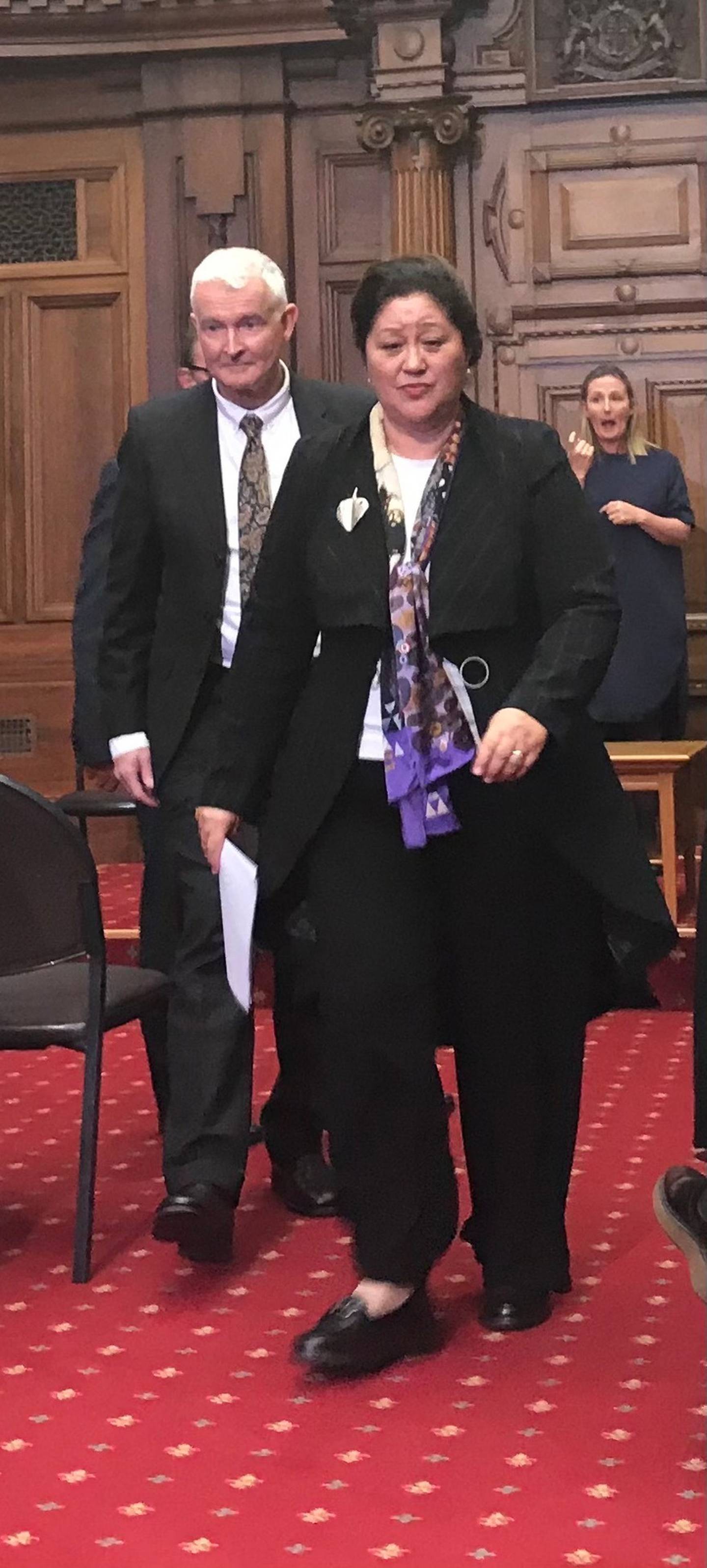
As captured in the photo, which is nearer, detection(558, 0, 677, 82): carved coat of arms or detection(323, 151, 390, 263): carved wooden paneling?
detection(558, 0, 677, 82): carved coat of arms

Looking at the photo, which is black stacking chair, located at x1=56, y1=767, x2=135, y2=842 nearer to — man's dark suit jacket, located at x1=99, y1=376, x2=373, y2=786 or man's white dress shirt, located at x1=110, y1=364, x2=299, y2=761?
man's dark suit jacket, located at x1=99, y1=376, x2=373, y2=786

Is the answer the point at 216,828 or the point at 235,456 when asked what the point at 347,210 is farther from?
the point at 216,828

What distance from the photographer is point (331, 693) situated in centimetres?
245

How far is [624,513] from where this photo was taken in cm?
571

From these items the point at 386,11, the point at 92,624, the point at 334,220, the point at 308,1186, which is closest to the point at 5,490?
the point at 334,220

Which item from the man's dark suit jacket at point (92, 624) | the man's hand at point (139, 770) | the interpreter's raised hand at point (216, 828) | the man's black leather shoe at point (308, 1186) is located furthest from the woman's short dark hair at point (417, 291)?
the man's dark suit jacket at point (92, 624)

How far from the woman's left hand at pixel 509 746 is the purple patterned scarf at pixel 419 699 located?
0.08m

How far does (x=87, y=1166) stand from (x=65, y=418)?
15.6 ft

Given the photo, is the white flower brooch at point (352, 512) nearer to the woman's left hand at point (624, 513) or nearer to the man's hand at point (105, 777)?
the man's hand at point (105, 777)

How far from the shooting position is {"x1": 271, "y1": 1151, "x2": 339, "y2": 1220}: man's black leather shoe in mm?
3186

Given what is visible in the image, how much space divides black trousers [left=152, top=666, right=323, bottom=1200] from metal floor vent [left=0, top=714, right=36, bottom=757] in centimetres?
413

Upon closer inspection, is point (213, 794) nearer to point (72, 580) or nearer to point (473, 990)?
point (473, 990)

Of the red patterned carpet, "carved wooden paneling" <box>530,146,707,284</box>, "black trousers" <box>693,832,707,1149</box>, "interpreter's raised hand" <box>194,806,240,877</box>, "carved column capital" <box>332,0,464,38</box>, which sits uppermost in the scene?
"carved column capital" <box>332,0,464,38</box>

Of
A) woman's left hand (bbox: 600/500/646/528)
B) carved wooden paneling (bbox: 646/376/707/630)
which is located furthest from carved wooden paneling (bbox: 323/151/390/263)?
woman's left hand (bbox: 600/500/646/528)
